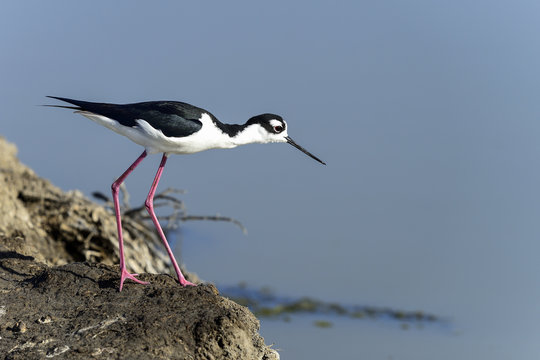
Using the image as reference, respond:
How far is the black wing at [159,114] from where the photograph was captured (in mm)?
5766

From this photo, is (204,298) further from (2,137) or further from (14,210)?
(2,137)

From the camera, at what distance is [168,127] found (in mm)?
5742

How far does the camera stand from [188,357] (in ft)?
15.7

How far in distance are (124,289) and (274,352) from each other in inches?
51.0

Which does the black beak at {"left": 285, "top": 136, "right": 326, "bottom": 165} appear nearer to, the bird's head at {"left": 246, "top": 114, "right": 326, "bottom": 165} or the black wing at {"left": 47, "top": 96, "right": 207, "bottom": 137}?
the bird's head at {"left": 246, "top": 114, "right": 326, "bottom": 165}

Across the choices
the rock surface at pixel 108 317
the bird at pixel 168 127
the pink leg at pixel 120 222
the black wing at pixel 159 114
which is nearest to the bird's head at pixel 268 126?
the bird at pixel 168 127

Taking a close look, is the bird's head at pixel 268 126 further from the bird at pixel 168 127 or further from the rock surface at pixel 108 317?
the rock surface at pixel 108 317

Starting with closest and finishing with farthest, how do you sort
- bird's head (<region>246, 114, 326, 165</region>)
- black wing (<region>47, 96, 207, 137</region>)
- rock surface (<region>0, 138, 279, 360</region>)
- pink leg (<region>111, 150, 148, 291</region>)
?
rock surface (<region>0, 138, 279, 360</region>) → pink leg (<region>111, 150, 148, 291</region>) → black wing (<region>47, 96, 207, 137</region>) → bird's head (<region>246, 114, 326, 165</region>)

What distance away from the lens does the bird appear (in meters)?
5.77

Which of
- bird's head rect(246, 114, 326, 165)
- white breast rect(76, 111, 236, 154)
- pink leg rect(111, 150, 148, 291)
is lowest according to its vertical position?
pink leg rect(111, 150, 148, 291)

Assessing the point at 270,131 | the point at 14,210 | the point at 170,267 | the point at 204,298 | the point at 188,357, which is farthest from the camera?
the point at 170,267

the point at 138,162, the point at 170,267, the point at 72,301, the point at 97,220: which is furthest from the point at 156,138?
the point at 170,267

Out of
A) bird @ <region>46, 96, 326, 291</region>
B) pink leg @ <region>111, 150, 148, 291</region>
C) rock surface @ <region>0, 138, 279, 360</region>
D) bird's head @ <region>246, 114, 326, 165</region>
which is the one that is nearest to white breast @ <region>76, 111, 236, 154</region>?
bird @ <region>46, 96, 326, 291</region>

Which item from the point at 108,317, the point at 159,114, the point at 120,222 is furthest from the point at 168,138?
the point at 108,317
